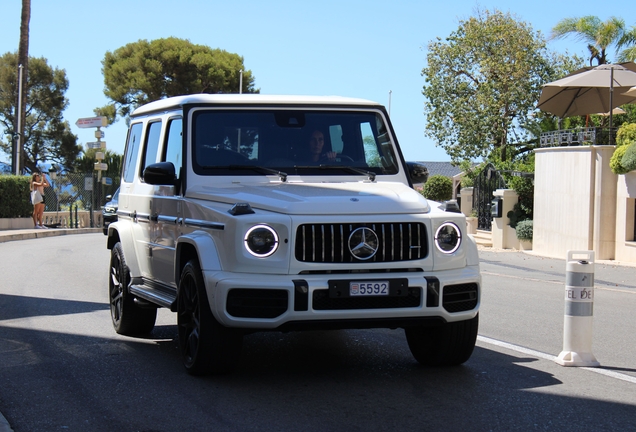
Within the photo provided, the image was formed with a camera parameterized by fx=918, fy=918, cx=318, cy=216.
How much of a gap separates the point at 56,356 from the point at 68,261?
36.8ft

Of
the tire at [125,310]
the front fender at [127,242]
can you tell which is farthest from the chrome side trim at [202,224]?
the tire at [125,310]

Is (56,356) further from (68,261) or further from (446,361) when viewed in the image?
(68,261)

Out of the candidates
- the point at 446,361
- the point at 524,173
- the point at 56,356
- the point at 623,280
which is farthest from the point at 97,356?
the point at 524,173

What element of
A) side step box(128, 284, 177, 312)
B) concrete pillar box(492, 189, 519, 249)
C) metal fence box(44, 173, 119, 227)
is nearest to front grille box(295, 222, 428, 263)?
side step box(128, 284, 177, 312)

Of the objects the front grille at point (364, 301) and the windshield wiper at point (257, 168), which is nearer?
the front grille at point (364, 301)

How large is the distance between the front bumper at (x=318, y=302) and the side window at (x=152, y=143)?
7.78 ft

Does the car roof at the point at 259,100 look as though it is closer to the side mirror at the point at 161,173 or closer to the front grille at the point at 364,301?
the side mirror at the point at 161,173

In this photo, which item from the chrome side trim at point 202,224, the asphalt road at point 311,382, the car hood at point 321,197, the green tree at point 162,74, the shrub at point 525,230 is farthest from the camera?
the green tree at point 162,74

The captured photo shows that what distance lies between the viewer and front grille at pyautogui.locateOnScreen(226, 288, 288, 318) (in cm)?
600

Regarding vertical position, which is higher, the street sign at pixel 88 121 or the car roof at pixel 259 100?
the street sign at pixel 88 121

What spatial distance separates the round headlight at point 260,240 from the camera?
6090mm

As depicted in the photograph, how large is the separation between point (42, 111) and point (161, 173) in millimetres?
57052

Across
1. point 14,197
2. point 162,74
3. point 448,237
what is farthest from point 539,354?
point 162,74

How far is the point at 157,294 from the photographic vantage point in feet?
24.7
